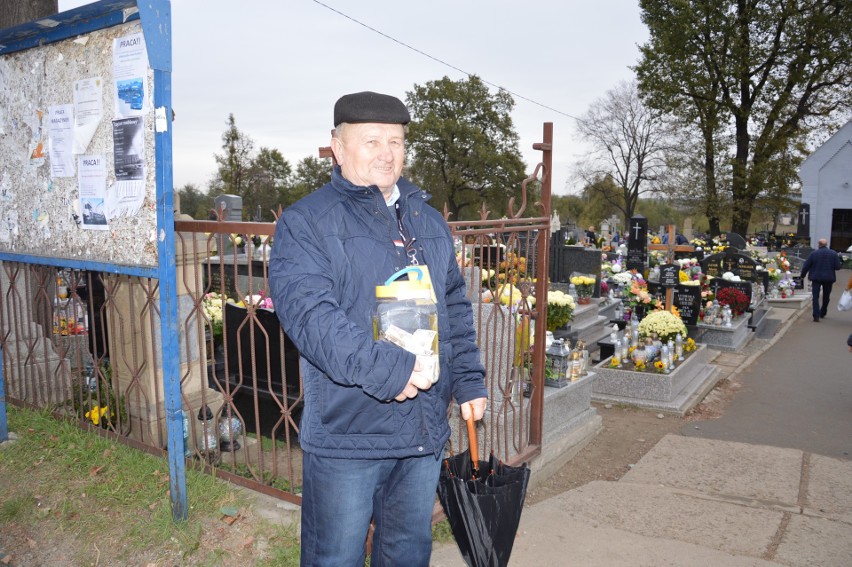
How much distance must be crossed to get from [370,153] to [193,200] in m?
41.9

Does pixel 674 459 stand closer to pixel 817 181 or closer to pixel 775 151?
pixel 775 151

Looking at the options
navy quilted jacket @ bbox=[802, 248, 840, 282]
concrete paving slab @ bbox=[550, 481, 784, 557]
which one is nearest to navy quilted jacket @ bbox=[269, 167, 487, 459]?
concrete paving slab @ bbox=[550, 481, 784, 557]

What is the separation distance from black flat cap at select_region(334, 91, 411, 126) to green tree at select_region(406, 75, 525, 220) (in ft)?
134

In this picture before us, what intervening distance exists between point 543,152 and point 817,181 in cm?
4040

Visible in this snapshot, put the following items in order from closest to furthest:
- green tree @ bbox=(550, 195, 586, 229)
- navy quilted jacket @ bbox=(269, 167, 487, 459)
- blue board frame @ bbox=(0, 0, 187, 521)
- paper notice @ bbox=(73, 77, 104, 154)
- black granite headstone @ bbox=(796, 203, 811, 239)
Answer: navy quilted jacket @ bbox=(269, 167, 487, 459)
blue board frame @ bbox=(0, 0, 187, 521)
paper notice @ bbox=(73, 77, 104, 154)
black granite headstone @ bbox=(796, 203, 811, 239)
green tree @ bbox=(550, 195, 586, 229)

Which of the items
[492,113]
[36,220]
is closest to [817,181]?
[492,113]

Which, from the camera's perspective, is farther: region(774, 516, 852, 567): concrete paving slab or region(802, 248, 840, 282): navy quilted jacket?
region(802, 248, 840, 282): navy quilted jacket

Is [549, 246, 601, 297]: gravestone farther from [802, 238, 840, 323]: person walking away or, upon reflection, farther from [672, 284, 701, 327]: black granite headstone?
[802, 238, 840, 323]: person walking away

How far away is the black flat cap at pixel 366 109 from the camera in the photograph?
1.99 m

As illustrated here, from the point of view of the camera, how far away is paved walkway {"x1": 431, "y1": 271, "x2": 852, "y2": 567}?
11.0 feet

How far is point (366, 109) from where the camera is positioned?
1989 millimetres

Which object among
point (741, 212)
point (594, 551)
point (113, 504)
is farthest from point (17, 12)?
point (741, 212)

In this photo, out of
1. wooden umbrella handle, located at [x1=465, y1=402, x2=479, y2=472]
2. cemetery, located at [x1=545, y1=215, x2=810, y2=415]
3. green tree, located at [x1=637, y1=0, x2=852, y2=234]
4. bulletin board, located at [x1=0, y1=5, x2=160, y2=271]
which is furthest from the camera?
green tree, located at [x1=637, y1=0, x2=852, y2=234]

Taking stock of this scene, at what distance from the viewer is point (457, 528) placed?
2.12 m
